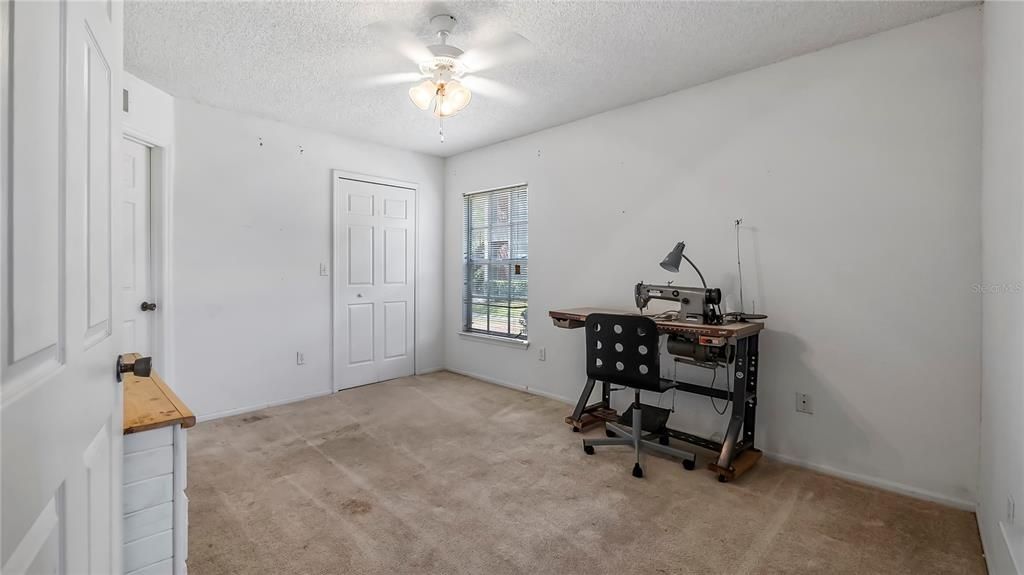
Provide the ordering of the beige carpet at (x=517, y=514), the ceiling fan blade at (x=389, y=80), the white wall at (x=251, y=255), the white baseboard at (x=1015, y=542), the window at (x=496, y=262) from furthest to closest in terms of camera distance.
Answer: the window at (x=496, y=262)
the white wall at (x=251, y=255)
the ceiling fan blade at (x=389, y=80)
the beige carpet at (x=517, y=514)
the white baseboard at (x=1015, y=542)

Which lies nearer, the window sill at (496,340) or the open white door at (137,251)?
the open white door at (137,251)

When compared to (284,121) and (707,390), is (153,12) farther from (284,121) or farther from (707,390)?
(707,390)

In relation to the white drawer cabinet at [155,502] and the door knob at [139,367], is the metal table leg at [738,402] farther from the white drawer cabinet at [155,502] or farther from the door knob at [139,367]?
the door knob at [139,367]

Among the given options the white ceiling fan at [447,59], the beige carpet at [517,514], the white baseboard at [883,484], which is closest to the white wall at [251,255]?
the beige carpet at [517,514]

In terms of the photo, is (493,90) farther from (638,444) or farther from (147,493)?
(147,493)

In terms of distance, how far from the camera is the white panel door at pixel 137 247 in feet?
10.2

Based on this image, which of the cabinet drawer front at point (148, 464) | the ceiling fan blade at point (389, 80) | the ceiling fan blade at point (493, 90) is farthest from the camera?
the ceiling fan blade at point (493, 90)

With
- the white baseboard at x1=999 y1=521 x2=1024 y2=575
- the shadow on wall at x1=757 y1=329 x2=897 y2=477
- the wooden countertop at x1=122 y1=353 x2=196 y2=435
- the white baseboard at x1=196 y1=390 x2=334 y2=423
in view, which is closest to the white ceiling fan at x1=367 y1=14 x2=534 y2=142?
the wooden countertop at x1=122 y1=353 x2=196 y2=435

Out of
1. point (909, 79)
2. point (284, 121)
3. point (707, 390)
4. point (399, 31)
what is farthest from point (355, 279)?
point (909, 79)

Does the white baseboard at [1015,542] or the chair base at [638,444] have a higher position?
the white baseboard at [1015,542]

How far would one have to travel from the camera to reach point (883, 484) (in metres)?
2.53

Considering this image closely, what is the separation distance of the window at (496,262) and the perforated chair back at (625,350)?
5.60 ft

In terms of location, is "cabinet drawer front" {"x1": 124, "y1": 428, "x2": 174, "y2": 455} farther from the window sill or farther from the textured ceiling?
the window sill

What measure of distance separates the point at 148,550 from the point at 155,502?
0.14m
